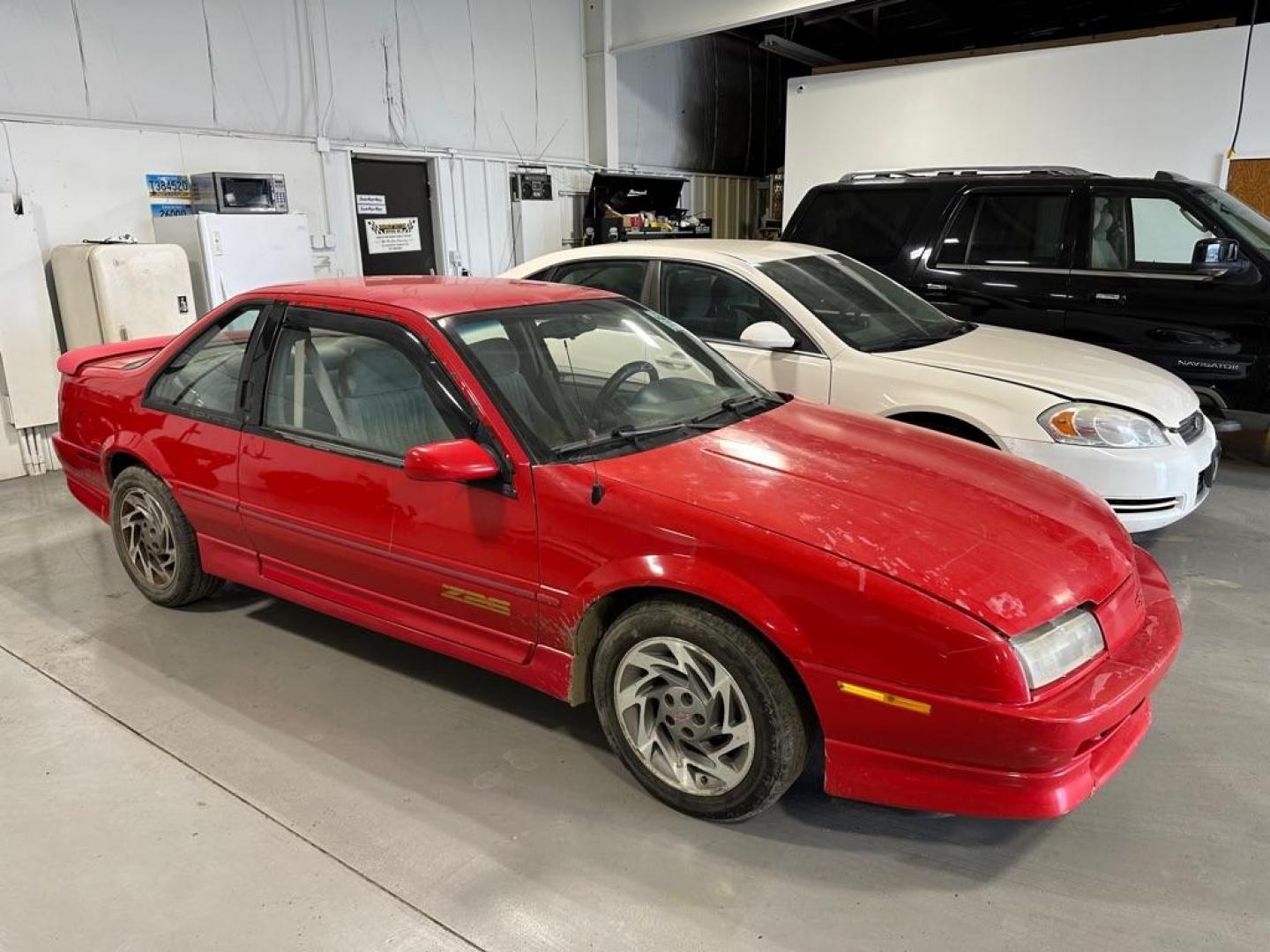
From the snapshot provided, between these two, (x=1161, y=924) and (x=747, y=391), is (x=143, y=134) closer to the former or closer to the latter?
(x=747, y=391)

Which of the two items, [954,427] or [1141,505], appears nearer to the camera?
[1141,505]

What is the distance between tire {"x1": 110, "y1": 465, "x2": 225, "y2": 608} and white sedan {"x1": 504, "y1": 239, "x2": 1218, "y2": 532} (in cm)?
206

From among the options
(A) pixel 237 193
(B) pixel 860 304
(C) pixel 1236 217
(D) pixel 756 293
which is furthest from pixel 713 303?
(A) pixel 237 193

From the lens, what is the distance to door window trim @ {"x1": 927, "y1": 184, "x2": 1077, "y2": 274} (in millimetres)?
5410

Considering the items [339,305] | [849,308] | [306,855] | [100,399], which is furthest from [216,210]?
[306,855]

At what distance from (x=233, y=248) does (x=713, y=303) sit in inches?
160

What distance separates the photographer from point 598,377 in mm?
2830

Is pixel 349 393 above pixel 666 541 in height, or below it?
above

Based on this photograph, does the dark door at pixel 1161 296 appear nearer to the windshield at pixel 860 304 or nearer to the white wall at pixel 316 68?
the windshield at pixel 860 304

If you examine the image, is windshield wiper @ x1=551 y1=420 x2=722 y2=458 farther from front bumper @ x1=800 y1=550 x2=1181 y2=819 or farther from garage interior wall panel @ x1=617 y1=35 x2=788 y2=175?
garage interior wall panel @ x1=617 y1=35 x2=788 y2=175

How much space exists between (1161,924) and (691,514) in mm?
1420

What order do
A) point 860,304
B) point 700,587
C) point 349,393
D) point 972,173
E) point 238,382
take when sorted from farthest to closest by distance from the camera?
point 972,173, point 860,304, point 238,382, point 349,393, point 700,587

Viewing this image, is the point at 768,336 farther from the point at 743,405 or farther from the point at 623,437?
the point at 623,437

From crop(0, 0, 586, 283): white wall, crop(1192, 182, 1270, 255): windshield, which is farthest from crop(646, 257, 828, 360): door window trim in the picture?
crop(0, 0, 586, 283): white wall
